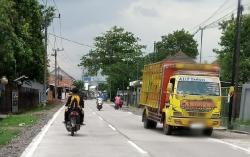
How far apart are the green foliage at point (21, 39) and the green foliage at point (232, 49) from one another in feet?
63.8

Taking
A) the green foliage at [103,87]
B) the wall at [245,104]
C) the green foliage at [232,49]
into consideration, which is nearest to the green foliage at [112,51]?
the green foliage at [103,87]

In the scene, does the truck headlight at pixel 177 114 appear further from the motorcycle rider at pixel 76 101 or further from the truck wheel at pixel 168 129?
the motorcycle rider at pixel 76 101

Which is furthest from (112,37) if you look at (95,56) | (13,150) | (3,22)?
(13,150)

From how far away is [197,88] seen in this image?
23.0 meters

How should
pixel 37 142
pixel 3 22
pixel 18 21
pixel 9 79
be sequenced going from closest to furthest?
1. pixel 37 142
2. pixel 3 22
3. pixel 18 21
4. pixel 9 79

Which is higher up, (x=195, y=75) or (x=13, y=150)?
(x=195, y=75)

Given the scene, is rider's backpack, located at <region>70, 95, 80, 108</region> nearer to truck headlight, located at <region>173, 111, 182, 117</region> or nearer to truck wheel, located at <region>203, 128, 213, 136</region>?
truck headlight, located at <region>173, 111, 182, 117</region>

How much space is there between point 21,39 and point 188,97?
23.5m

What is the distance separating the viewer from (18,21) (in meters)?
44.0

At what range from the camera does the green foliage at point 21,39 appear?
35.5m

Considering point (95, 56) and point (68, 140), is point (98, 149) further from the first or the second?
point (95, 56)

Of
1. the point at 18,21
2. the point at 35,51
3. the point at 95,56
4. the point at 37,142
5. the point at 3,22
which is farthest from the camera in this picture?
the point at 95,56

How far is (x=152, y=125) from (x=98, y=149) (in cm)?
1132

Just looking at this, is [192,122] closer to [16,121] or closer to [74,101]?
[74,101]
